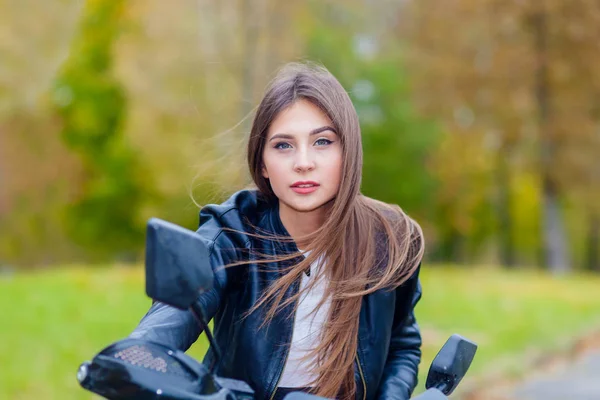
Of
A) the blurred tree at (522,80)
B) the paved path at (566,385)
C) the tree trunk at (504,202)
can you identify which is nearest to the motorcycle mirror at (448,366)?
the paved path at (566,385)

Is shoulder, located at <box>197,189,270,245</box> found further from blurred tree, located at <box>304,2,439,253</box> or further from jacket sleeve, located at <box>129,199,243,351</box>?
blurred tree, located at <box>304,2,439,253</box>

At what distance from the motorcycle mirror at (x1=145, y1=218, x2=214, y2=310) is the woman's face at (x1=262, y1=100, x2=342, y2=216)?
2.17 feet

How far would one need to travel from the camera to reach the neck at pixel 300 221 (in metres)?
2.21

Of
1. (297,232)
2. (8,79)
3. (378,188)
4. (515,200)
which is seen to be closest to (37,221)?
(378,188)

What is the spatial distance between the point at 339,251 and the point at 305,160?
11.4 inches

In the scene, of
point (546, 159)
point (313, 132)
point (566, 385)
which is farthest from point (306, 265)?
point (546, 159)

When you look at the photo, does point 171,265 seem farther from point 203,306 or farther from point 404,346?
point 404,346

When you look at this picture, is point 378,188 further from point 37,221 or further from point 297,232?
point 297,232

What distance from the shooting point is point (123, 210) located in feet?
79.4

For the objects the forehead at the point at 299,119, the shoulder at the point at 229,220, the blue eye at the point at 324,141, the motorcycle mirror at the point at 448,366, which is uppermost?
the forehead at the point at 299,119

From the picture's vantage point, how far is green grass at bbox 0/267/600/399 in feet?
20.4

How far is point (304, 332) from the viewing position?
211 cm

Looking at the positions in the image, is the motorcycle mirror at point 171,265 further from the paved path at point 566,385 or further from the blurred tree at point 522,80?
the blurred tree at point 522,80

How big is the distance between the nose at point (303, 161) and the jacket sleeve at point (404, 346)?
49cm
